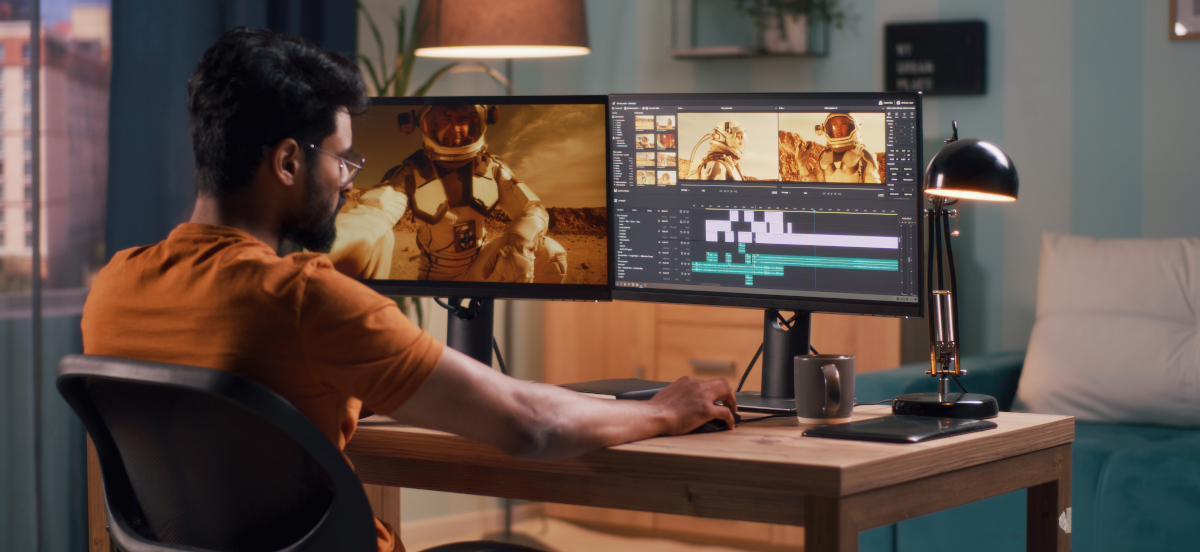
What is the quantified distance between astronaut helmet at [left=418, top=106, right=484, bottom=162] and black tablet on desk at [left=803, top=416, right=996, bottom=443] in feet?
2.47

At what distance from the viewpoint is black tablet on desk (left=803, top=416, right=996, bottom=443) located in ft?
4.75

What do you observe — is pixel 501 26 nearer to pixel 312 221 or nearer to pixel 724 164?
pixel 724 164

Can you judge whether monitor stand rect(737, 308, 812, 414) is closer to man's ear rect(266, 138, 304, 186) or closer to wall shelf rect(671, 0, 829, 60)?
man's ear rect(266, 138, 304, 186)

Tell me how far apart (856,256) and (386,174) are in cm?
78

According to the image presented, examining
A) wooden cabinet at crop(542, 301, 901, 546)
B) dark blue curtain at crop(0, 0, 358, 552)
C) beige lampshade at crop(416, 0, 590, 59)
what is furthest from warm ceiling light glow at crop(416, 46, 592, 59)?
wooden cabinet at crop(542, 301, 901, 546)

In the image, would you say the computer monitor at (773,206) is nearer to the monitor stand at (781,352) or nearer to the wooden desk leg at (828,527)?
the monitor stand at (781,352)

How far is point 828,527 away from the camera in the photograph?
1288 mm

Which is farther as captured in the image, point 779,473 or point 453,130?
point 453,130

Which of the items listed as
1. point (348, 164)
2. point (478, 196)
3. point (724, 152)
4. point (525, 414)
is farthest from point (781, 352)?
point (348, 164)

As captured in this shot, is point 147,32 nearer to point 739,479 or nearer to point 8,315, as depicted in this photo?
point 8,315

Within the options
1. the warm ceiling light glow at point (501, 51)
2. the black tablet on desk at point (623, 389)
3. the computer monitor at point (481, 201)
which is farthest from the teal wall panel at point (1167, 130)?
the computer monitor at point (481, 201)

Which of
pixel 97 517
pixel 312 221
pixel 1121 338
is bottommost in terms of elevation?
pixel 97 517

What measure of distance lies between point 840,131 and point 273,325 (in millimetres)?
923

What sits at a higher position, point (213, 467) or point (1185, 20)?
point (1185, 20)
